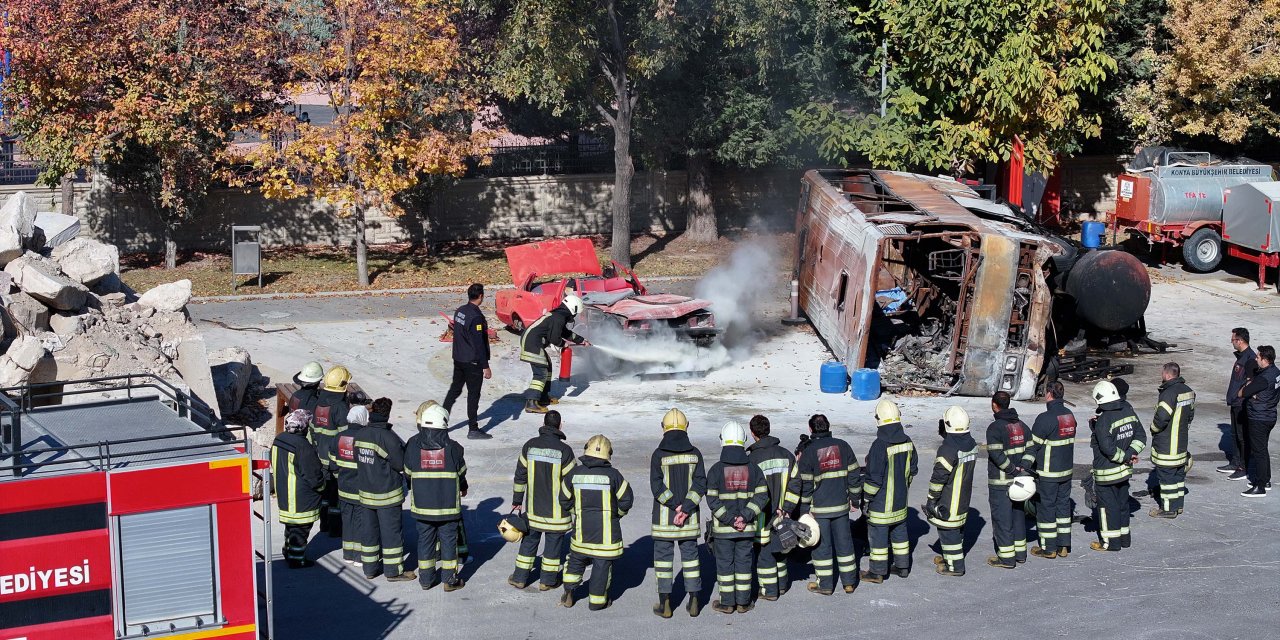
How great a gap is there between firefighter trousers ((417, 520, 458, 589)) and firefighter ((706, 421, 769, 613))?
2.08 meters

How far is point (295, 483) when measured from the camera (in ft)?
34.3

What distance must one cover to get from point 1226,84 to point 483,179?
16.4m

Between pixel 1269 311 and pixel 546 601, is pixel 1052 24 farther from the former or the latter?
pixel 546 601

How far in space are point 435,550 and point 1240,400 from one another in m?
8.11

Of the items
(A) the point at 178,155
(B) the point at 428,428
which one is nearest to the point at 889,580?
(B) the point at 428,428

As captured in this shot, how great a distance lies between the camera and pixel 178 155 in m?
25.2

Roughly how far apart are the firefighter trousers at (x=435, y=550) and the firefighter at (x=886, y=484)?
3.28m

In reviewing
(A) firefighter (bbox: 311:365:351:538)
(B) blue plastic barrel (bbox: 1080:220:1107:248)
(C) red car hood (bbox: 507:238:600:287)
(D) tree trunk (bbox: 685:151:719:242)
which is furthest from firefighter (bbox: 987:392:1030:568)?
(D) tree trunk (bbox: 685:151:719:242)

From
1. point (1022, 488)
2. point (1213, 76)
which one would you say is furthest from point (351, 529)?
point (1213, 76)

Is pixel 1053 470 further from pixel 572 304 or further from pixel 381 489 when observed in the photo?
pixel 572 304

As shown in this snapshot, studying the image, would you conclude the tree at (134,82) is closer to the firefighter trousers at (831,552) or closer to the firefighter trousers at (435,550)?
the firefighter trousers at (435,550)

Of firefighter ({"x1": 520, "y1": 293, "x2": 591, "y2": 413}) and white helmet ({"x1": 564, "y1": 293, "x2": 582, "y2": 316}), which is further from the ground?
white helmet ({"x1": 564, "y1": 293, "x2": 582, "y2": 316})

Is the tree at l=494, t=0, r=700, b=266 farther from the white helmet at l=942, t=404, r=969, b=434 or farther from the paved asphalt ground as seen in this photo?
the white helmet at l=942, t=404, r=969, b=434

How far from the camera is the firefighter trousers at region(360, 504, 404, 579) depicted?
10211 millimetres
